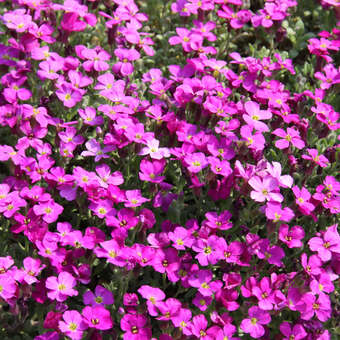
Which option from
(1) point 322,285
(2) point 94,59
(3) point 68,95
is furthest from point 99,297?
(2) point 94,59

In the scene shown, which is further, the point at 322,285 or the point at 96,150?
the point at 96,150

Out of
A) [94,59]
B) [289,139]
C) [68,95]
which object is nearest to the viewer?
[289,139]

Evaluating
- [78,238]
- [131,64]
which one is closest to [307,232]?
[78,238]

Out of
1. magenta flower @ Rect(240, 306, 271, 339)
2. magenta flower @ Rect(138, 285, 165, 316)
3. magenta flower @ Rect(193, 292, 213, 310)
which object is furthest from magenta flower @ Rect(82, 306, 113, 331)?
magenta flower @ Rect(240, 306, 271, 339)

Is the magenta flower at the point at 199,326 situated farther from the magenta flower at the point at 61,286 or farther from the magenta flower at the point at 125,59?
the magenta flower at the point at 125,59

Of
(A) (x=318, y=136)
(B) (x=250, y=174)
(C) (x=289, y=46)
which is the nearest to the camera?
(B) (x=250, y=174)

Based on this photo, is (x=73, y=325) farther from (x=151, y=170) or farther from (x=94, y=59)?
(x=94, y=59)

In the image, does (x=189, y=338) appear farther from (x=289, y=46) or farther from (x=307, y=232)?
(x=289, y=46)
